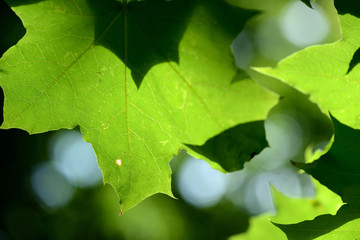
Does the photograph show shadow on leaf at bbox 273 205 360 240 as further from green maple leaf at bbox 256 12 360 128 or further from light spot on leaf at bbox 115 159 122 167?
light spot on leaf at bbox 115 159 122 167

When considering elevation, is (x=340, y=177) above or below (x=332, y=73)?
below

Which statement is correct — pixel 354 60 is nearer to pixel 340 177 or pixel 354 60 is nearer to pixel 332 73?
pixel 332 73

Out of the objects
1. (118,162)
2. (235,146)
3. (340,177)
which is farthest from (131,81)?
(340,177)

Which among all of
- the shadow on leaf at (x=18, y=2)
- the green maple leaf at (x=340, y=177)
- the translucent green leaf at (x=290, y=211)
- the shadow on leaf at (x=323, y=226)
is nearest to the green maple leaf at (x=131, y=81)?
the shadow on leaf at (x=18, y=2)

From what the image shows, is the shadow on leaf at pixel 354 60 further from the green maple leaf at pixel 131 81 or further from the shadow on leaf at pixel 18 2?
the shadow on leaf at pixel 18 2

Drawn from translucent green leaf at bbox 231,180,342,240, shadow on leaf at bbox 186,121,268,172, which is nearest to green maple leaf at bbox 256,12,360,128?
shadow on leaf at bbox 186,121,268,172
